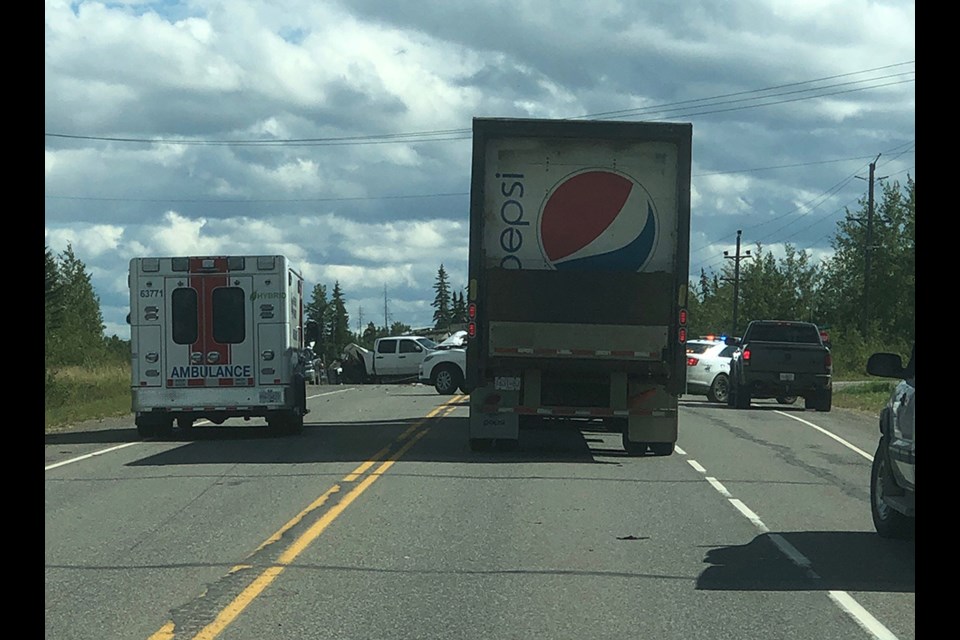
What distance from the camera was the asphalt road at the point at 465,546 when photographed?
770 centimetres

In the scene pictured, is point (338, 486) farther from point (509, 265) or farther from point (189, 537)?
point (509, 265)

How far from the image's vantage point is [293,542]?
1045 centimetres

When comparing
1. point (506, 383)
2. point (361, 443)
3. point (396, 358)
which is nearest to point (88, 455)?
point (361, 443)

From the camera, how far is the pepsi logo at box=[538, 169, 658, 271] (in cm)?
1744

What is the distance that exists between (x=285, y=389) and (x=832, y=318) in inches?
2836

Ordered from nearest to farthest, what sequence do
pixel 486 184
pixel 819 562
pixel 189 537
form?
pixel 819 562 < pixel 189 537 < pixel 486 184

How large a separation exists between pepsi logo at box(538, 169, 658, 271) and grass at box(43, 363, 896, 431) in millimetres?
11964

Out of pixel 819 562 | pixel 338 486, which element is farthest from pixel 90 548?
pixel 819 562

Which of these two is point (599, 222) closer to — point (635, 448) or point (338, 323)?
point (635, 448)

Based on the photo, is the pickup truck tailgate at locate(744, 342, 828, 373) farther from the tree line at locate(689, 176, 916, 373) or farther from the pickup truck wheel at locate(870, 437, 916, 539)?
the tree line at locate(689, 176, 916, 373)

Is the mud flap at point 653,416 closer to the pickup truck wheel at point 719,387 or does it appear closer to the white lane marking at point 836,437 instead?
the white lane marking at point 836,437

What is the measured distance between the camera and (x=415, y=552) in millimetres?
10023

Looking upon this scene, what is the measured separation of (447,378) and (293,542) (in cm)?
2697

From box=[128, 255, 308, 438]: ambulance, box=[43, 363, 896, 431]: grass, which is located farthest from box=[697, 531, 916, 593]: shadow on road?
box=[43, 363, 896, 431]: grass
